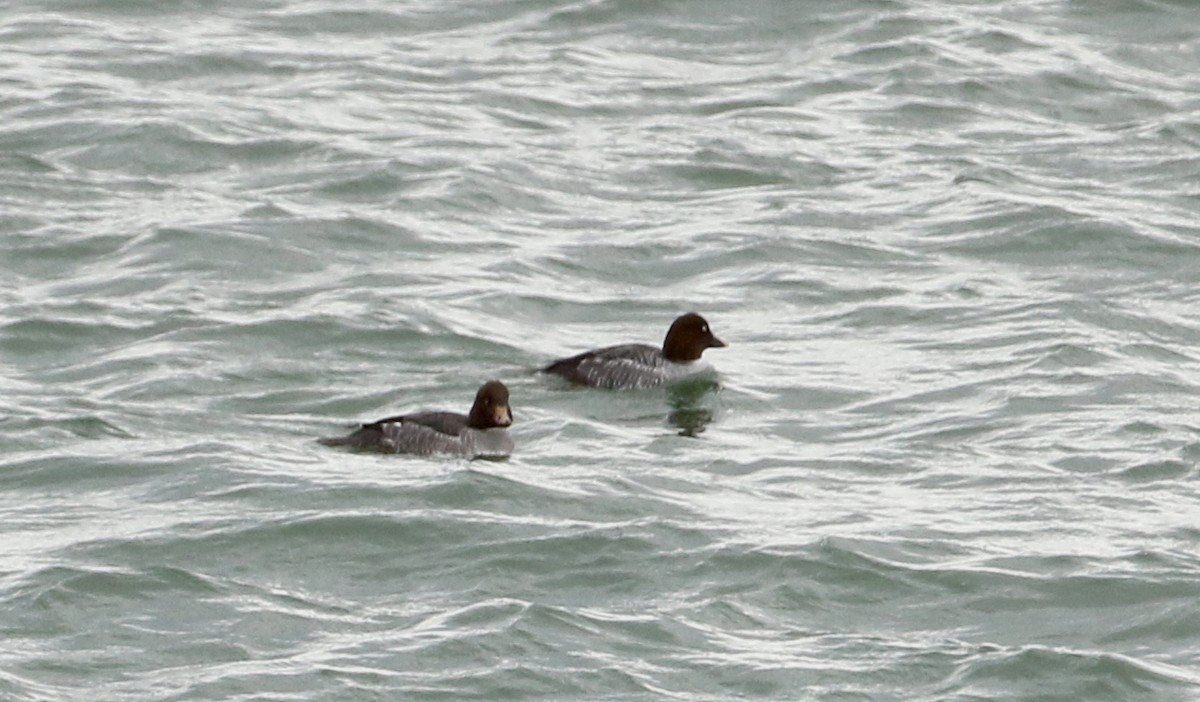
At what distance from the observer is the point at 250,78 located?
21672mm

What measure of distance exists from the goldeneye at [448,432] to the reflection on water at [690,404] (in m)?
1.20

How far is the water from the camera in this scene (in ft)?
35.4

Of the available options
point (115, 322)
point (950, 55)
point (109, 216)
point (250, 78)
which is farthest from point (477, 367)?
point (950, 55)

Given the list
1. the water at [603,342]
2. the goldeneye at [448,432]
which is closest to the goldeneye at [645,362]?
the water at [603,342]

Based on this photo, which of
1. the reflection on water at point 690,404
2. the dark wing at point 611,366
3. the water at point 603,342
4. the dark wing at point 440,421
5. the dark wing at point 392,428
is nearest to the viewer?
the water at point 603,342

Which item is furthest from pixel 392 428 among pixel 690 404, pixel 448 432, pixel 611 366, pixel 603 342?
pixel 603 342

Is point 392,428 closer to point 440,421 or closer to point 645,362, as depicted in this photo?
point 440,421

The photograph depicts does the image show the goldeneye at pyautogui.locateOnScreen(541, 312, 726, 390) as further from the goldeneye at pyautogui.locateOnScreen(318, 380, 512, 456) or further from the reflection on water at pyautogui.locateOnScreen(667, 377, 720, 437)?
the goldeneye at pyautogui.locateOnScreen(318, 380, 512, 456)

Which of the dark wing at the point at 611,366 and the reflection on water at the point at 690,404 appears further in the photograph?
the dark wing at the point at 611,366

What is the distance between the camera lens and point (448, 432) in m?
13.5

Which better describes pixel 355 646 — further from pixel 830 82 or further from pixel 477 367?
pixel 830 82

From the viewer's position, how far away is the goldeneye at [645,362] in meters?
14.8

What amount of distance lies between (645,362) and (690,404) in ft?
1.16

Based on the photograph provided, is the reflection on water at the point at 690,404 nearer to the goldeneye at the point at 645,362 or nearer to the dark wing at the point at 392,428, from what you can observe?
the goldeneye at the point at 645,362
